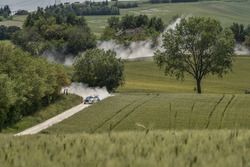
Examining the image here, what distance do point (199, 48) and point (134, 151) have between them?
89.9 metres

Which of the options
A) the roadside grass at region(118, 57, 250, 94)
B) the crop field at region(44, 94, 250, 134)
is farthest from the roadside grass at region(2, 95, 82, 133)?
the roadside grass at region(118, 57, 250, 94)

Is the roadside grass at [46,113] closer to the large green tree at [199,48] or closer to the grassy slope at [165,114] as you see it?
the grassy slope at [165,114]

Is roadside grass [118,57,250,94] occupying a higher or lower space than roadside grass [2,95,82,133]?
lower

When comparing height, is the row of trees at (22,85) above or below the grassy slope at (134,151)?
below

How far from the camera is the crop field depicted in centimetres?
5138

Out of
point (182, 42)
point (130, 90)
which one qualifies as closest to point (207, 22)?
point (182, 42)

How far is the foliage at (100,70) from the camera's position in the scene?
111m

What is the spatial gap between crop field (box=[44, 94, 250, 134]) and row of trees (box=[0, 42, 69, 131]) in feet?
26.4

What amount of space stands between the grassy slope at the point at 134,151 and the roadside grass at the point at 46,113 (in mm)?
51643

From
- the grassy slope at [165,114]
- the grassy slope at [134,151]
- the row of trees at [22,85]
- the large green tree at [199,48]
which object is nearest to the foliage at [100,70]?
the large green tree at [199,48]

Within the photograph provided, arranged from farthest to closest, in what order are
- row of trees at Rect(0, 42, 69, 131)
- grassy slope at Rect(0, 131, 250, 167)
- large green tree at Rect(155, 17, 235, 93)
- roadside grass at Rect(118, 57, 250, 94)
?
roadside grass at Rect(118, 57, 250, 94) → large green tree at Rect(155, 17, 235, 93) → row of trees at Rect(0, 42, 69, 131) → grassy slope at Rect(0, 131, 250, 167)

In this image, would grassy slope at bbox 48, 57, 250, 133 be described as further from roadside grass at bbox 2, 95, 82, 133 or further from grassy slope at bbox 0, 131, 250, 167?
grassy slope at bbox 0, 131, 250, 167

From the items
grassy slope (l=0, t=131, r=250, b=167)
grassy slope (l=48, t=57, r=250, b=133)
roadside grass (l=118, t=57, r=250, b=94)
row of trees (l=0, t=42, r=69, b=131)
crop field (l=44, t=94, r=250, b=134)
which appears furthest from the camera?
roadside grass (l=118, t=57, r=250, b=94)

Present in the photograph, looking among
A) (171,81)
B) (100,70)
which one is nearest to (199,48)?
(100,70)
